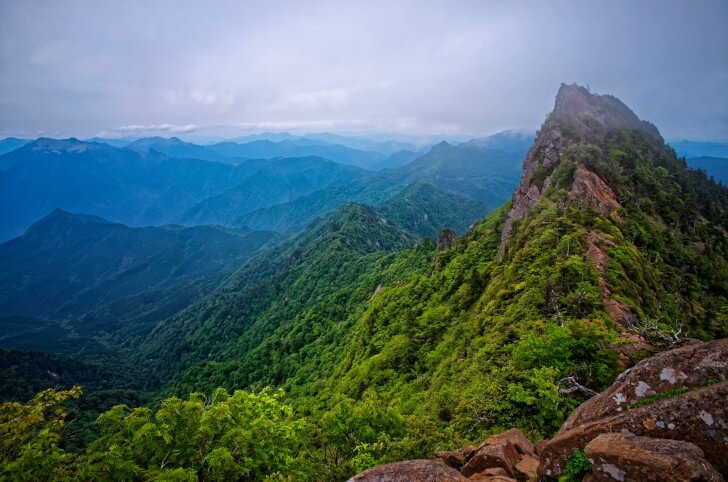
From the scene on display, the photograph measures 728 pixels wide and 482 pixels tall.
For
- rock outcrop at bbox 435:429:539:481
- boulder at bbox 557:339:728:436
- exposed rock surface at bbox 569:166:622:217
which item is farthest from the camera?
exposed rock surface at bbox 569:166:622:217

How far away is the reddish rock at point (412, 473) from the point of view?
38.8ft

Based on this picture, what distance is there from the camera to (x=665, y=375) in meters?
12.4

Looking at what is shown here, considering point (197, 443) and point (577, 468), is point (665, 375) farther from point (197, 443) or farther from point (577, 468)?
point (197, 443)

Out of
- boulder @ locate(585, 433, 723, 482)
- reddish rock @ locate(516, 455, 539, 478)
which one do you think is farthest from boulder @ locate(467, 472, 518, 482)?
boulder @ locate(585, 433, 723, 482)

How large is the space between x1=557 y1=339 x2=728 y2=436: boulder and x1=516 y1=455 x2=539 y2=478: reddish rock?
219cm

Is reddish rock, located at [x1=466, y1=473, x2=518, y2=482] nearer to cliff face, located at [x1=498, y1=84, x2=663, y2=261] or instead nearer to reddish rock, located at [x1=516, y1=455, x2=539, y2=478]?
reddish rock, located at [x1=516, y1=455, x2=539, y2=478]

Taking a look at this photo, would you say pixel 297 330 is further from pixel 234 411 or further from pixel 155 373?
pixel 155 373

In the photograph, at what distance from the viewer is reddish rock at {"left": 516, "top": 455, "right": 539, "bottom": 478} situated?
12557 mm

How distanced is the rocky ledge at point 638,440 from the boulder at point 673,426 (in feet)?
0.07

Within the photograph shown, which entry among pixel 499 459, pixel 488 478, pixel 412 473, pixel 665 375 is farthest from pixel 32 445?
pixel 665 375

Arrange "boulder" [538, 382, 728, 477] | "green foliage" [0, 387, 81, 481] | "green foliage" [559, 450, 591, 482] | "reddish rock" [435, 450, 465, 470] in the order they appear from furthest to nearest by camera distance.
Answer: "reddish rock" [435, 450, 465, 470]
"green foliage" [0, 387, 81, 481]
"green foliage" [559, 450, 591, 482]
"boulder" [538, 382, 728, 477]

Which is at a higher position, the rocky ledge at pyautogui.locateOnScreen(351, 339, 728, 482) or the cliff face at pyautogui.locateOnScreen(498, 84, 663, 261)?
the cliff face at pyautogui.locateOnScreen(498, 84, 663, 261)

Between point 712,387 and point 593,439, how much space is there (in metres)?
3.46

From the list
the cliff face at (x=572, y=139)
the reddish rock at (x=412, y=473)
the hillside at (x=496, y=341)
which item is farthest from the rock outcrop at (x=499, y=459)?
the cliff face at (x=572, y=139)
